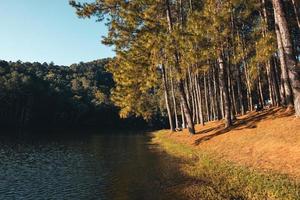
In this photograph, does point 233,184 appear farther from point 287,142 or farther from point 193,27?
point 193,27

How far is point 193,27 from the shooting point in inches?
1284

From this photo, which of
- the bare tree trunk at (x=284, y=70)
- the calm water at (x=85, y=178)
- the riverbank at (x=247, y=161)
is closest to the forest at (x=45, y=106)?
the calm water at (x=85, y=178)

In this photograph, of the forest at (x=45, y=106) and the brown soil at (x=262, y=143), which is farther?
the forest at (x=45, y=106)

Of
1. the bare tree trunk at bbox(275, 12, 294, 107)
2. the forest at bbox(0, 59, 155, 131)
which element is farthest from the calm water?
the forest at bbox(0, 59, 155, 131)

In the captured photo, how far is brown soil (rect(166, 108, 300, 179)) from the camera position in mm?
19531

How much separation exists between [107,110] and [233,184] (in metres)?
118

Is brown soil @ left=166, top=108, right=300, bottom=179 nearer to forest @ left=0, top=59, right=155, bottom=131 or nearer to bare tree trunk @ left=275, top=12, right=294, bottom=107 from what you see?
bare tree trunk @ left=275, top=12, right=294, bottom=107

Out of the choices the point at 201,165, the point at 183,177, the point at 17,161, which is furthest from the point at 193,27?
the point at 17,161

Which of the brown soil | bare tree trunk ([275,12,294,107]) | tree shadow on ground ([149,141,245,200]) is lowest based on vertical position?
tree shadow on ground ([149,141,245,200])

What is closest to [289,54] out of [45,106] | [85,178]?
[85,178]

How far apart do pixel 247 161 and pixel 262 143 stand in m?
2.79

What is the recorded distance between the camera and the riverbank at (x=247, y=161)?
1636 cm

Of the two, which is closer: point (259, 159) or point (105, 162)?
point (259, 159)

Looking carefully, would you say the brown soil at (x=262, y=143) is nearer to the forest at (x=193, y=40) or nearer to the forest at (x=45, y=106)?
the forest at (x=193, y=40)
